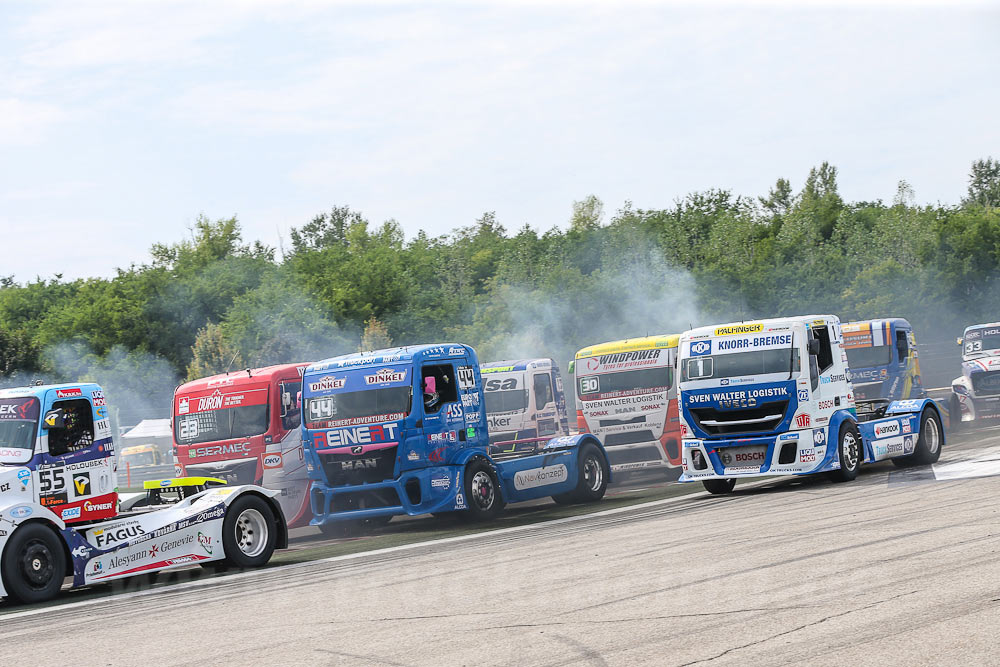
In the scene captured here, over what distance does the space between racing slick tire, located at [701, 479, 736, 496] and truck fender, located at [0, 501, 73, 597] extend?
9.29 meters

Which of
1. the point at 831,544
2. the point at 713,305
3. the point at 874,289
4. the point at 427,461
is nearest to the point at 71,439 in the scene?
the point at 427,461

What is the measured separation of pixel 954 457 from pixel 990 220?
173 feet

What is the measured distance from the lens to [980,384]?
2905 centimetres

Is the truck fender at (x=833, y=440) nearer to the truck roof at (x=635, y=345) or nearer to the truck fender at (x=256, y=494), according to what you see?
the truck roof at (x=635, y=345)

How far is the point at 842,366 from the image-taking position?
17766 millimetres

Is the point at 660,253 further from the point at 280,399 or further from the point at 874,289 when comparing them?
the point at 280,399

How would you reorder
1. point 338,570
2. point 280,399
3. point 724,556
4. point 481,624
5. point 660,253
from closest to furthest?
point 481,624
point 724,556
point 338,570
point 280,399
point 660,253

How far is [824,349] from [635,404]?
509cm

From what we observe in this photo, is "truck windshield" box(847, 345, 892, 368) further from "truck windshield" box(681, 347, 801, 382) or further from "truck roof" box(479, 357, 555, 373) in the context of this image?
"truck windshield" box(681, 347, 801, 382)

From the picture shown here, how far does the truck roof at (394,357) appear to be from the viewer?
664 inches

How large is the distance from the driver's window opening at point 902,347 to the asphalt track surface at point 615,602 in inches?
440

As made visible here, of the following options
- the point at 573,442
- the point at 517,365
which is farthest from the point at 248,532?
the point at 517,365

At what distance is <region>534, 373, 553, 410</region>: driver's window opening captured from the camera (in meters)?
25.2

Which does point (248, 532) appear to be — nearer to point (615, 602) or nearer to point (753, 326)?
point (615, 602)
